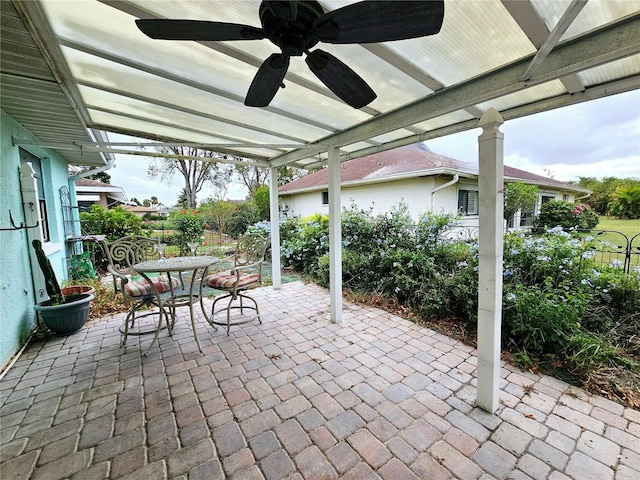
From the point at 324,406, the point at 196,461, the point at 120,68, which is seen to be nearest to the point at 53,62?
the point at 120,68

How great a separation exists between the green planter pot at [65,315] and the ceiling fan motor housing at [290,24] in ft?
11.8

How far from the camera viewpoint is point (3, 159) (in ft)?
8.96

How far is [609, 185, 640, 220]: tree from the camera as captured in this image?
12.2m

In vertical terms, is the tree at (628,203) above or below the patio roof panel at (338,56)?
below

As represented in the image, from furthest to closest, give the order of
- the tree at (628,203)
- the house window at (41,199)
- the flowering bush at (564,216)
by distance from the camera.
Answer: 1. the tree at (628,203)
2. the flowering bush at (564,216)
3. the house window at (41,199)

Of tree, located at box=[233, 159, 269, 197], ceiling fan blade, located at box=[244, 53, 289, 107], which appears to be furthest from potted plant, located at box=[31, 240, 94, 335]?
tree, located at box=[233, 159, 269, 197]

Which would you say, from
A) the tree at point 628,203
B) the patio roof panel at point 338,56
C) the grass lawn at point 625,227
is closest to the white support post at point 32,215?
the patio roof panel at point 338,56

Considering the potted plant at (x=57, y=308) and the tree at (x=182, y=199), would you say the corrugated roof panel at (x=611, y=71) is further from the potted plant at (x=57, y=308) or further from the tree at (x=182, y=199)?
the tree at (x=182, y=199)

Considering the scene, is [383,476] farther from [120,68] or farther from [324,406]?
[120,68]

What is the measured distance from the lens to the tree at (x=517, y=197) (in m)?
9.33

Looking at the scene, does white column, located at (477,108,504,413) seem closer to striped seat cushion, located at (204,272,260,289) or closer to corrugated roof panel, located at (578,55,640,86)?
corrugated roof panel, located at (578,55,640,86)

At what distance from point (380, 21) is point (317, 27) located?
0.93ft

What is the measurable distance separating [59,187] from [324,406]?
19.9 feet

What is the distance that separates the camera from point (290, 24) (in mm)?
1248
